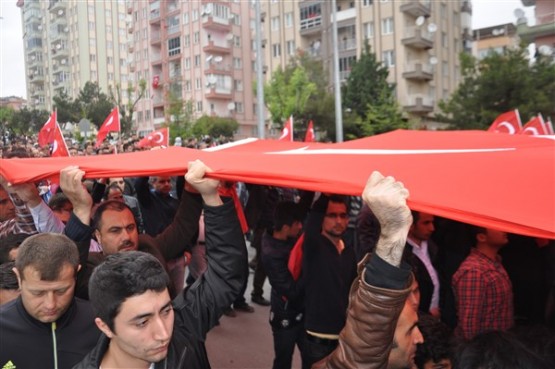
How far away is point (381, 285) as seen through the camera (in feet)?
5.85

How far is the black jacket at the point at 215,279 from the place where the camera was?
7.46 feet

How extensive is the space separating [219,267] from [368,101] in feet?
115

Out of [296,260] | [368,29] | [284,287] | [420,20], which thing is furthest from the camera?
[368,29]

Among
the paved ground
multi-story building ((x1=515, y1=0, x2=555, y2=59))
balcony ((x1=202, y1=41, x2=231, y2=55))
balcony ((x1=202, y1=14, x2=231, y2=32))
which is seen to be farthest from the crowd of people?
balcony ((x1=202, y1=14, x2=231, y2=32))

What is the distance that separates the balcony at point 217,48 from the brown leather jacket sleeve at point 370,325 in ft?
173

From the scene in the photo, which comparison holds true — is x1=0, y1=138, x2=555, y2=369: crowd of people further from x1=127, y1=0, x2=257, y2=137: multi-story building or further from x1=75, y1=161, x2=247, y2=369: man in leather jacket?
x1=127, y1=0, x2=257, y2=137: multi-story building

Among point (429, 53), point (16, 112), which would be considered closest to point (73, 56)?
point (16, 112)

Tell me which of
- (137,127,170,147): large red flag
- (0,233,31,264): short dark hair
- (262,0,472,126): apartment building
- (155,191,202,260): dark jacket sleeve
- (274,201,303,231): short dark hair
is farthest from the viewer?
(262,0,472,126): apartment building

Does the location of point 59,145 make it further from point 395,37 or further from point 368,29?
point 368,29

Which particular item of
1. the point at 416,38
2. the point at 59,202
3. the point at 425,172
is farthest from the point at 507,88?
the point at 425,172

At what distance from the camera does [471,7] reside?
1871 inches

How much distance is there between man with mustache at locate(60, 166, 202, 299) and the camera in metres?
2.67

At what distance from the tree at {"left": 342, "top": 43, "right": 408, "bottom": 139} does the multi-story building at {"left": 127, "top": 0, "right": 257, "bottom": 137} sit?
19.4 m

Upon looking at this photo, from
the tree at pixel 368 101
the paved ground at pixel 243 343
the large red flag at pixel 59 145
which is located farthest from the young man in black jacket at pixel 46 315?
the tree at pixel 368 101
